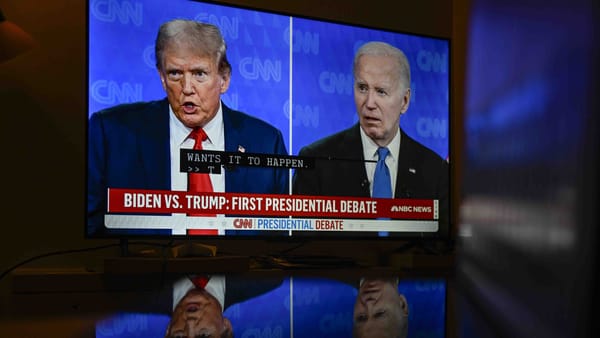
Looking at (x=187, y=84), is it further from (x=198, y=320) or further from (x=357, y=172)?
(x=198, y=320)

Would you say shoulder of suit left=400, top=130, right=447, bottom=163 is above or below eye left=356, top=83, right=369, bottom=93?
below

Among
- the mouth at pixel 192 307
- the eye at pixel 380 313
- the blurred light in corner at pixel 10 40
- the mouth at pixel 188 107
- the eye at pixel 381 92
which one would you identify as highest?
the blurred light in corner at pixel 10 40

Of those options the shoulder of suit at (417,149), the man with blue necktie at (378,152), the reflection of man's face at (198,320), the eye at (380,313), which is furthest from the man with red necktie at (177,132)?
the eye at (380,313)

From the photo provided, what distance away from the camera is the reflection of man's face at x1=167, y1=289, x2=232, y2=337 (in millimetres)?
244

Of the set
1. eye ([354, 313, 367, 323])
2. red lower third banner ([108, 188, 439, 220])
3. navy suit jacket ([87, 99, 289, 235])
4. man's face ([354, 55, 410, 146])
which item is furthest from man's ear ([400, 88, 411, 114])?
eye ([354, 313, 367, 323])

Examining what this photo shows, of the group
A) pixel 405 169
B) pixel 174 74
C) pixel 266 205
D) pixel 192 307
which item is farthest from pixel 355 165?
pixel 192 307

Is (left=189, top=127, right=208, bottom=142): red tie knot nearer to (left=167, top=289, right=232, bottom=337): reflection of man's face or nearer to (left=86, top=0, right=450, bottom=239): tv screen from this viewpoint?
(left=86, top=0, right=450, bottom=239): tv screen

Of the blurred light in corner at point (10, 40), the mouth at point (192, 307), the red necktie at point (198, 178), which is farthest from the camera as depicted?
the red necktie at point (198, 178)

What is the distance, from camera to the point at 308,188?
1280 millimetres

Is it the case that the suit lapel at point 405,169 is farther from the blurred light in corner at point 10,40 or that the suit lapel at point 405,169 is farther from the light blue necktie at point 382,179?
the blurred light in corner at point 10,40

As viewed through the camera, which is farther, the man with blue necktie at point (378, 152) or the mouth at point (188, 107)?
the man with blue necktie at point (378, 152)

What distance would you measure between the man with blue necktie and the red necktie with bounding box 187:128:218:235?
232 millimetres

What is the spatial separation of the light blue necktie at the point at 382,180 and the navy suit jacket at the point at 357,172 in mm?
22

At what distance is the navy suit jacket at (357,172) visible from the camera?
129 cm
